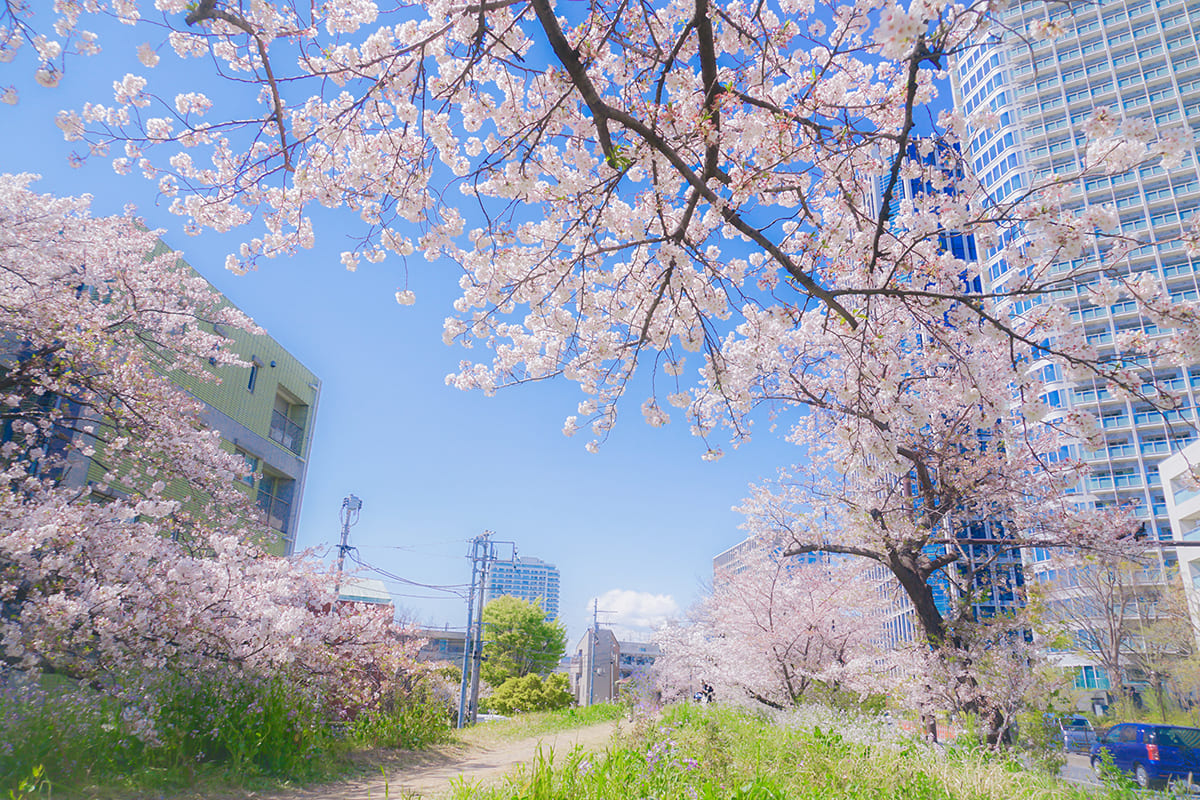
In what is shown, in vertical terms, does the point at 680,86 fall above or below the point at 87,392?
above

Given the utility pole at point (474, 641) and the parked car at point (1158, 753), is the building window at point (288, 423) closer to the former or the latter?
the utility pole at point (474, 641)

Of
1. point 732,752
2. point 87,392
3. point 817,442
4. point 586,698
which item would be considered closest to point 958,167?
point 732,752

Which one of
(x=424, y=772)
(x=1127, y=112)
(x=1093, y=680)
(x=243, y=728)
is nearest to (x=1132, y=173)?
(x=1127, y=112)

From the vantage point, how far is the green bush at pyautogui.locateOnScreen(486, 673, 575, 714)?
22.7 metres

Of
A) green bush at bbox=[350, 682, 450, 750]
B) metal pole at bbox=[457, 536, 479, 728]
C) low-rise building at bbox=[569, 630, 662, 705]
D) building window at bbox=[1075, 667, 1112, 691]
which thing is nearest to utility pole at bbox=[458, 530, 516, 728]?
metal pole at bbox=[457, 536, 479, 728]

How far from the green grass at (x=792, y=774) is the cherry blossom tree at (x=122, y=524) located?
11.5 feet

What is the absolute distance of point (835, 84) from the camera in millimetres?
5043

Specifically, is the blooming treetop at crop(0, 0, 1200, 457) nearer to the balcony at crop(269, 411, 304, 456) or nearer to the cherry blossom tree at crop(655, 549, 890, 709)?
the cherry blossom tree at crop(655, 549, 890, 709)

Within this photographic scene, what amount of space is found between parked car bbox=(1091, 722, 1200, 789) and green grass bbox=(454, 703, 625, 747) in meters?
9.51

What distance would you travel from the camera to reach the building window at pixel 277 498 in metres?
17.2

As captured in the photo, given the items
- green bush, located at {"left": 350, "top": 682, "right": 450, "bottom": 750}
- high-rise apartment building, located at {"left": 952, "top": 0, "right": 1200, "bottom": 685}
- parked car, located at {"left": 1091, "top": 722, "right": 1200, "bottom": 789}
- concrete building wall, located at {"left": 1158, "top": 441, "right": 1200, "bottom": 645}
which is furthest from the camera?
high-rise apartment building, located at {"left": 952, "top": 0, "right": 1200, "bottom": 685}

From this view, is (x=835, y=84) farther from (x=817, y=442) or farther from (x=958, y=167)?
(x=817, y=442)

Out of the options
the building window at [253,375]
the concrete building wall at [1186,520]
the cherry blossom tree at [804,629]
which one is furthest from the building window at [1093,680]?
the building window at [253,375]

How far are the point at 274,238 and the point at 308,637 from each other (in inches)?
187
